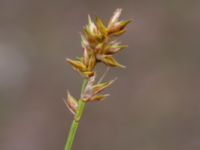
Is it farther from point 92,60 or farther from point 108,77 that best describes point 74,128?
point 108,77

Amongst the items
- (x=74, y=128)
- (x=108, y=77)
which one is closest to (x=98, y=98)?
(x=74, y=128)

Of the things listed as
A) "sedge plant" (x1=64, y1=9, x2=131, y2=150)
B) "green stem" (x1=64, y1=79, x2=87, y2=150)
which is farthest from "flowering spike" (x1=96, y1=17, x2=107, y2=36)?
"green stem" (x1=64, y1=79, x2=87, y2=150)

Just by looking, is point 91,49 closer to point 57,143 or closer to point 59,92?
point 57,143

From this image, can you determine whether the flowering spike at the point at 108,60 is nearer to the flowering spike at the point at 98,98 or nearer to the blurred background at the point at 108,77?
the flowering spike at the point at 98,98

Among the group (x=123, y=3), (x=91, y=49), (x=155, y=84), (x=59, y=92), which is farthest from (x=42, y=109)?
(x=91, y=49)

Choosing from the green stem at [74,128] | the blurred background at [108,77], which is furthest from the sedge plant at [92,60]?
the blurred background at [108,77]
